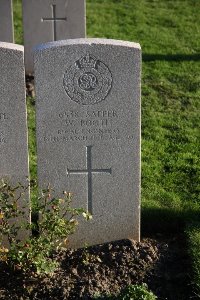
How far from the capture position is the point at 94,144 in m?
5.39

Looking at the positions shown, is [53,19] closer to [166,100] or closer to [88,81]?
[166,100]

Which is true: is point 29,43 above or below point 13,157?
above

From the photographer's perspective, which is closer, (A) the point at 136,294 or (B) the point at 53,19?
(A) the point at 136,294

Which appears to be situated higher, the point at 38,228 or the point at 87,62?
the point at 87,62

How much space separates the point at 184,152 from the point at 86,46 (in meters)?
2.70

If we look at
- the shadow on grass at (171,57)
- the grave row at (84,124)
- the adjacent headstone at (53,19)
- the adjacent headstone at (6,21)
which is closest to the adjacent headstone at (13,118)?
the grave row at (84,124)

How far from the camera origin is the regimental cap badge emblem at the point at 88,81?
17.0 ft

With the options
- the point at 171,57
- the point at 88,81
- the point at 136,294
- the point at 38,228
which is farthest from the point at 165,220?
the point at 171,57

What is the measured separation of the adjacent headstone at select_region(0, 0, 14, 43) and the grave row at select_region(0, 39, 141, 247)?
4.27 metres

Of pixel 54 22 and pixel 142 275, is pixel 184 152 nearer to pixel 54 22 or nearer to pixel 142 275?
pixel 142 275

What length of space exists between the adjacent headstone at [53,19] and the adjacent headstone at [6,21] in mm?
333

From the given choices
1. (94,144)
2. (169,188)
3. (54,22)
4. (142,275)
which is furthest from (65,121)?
(54,22)

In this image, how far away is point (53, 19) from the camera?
953cm

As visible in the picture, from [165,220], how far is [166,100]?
304 centimetres
